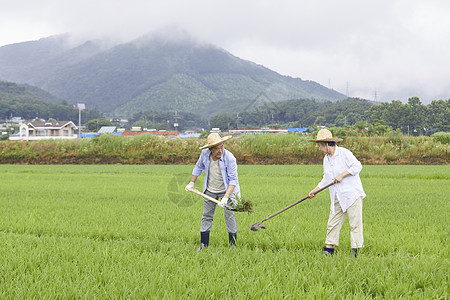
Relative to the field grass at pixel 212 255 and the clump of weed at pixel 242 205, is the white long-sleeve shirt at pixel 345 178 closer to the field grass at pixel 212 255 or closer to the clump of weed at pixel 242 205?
the field grass at pixel 212 255

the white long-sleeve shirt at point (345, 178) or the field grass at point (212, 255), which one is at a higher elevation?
the white long-sleeve shirt at point (345, 178)

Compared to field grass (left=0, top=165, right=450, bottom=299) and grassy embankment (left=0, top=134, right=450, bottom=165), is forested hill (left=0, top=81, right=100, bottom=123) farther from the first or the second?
field grass (left=0, top=165, right=450, bottom=299)

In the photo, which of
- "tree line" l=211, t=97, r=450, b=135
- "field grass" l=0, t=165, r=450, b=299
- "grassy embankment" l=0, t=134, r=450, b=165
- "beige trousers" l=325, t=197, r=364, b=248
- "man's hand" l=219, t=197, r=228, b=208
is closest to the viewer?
"field grass" l=0, t=165, r=450, b=299

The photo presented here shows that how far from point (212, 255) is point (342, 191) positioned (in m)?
1.67

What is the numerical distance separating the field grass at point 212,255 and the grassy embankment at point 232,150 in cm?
1436

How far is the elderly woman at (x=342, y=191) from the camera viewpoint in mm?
3959

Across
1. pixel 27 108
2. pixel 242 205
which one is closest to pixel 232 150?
pixel 242 205

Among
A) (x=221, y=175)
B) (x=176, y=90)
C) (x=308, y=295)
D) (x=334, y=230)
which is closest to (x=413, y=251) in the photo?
(x=334, y=230)

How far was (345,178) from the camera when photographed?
404 centimetres

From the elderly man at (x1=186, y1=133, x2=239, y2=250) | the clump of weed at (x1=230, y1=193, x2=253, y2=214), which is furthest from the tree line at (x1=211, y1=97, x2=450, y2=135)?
the clump of weed at (x1=230, y1=193, x2=253, y2=214)

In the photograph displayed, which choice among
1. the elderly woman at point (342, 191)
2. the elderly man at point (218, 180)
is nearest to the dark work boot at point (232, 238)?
the elderly man at point (218, 180)

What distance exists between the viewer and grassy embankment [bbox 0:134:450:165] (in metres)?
21.3

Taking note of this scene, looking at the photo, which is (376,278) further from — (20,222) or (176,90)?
(176,90)

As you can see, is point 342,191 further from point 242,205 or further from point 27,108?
point 27,108
